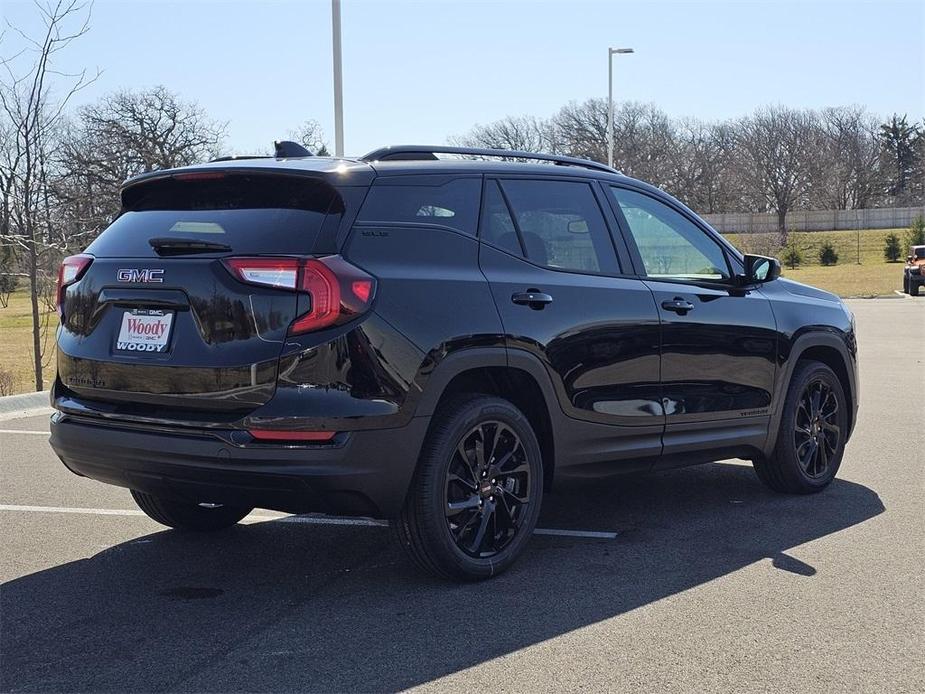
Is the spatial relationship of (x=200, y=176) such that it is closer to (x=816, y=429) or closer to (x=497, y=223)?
(x=497, y=223)

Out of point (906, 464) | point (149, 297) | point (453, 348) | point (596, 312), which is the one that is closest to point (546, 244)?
point (596, 312)

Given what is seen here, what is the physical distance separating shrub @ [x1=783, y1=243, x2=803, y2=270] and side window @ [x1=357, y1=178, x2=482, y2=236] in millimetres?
56929

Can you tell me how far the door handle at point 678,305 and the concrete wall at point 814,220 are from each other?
8250 centimetres

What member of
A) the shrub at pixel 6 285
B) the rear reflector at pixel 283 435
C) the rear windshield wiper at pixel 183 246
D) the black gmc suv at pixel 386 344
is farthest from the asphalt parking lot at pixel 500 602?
the shrub at pixel 6 285

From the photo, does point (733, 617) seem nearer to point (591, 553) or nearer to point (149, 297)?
point (591, 553)

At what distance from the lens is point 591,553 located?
5.66m

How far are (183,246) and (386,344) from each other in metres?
0.94

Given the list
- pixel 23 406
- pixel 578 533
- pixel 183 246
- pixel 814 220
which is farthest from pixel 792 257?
pixel 183 246

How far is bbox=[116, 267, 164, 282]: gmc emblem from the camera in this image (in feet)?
15.7

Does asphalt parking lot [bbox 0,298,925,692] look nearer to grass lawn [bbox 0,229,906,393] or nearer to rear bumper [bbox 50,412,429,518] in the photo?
rear bumper [bbox 50,412,429,518]

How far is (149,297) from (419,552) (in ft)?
5.05

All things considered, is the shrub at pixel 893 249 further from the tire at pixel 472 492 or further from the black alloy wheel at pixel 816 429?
the tire at pixel 472 492

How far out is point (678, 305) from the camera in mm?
6113

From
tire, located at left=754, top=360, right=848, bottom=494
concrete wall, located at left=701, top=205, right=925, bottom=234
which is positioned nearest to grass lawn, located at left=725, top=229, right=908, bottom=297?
concrete wall, located at left=701, top=205, right=925, bottom=234
